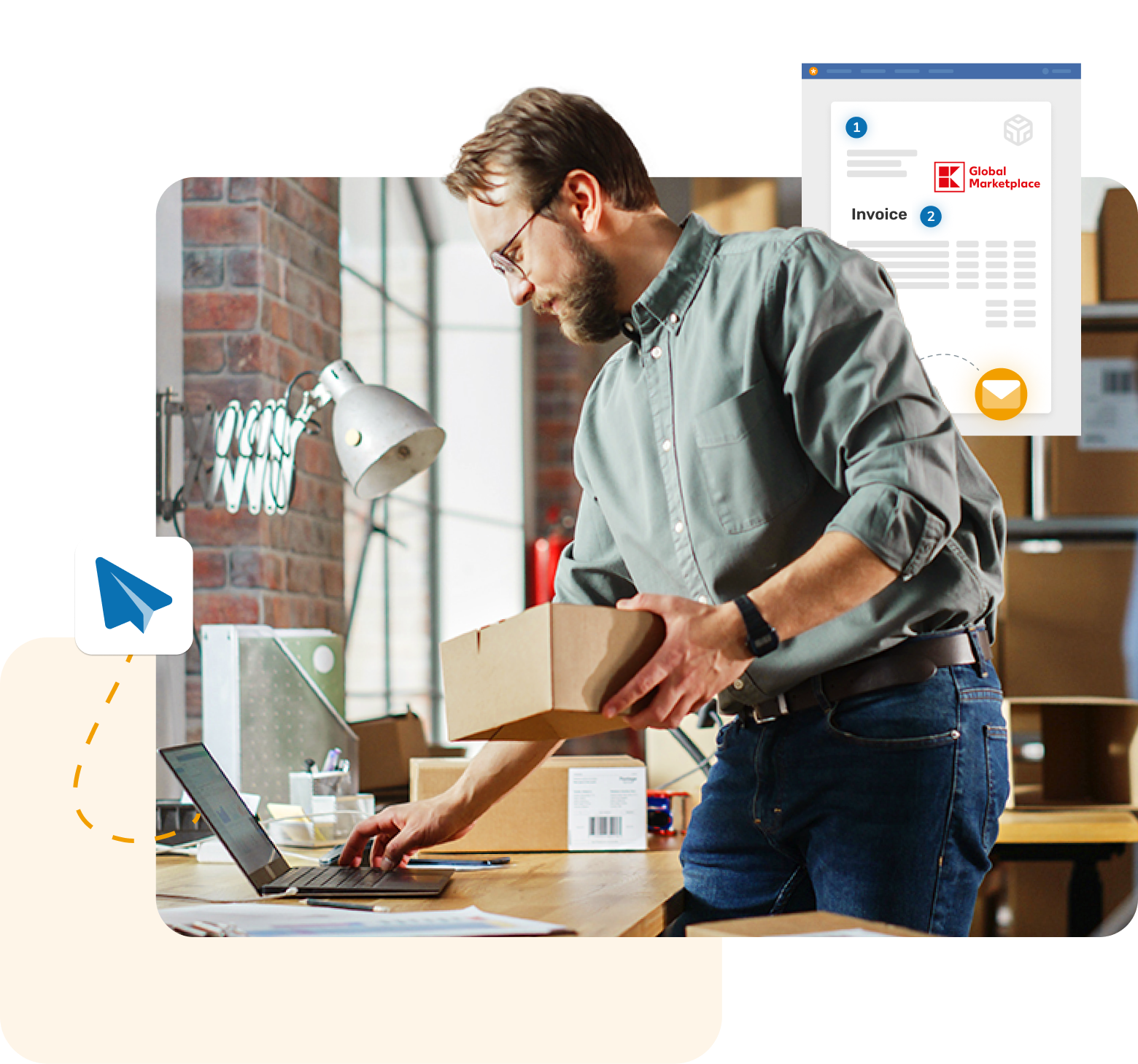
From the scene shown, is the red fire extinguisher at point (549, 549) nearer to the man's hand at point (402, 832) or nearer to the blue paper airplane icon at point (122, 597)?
the man's hand at point (402, 832)

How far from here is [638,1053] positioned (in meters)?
1.19

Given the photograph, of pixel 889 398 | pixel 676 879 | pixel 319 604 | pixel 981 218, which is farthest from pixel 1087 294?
pixel 319 604

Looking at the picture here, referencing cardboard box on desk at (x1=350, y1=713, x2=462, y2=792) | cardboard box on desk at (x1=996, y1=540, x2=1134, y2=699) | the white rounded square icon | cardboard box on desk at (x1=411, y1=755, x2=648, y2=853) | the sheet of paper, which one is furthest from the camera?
cardboard box on desk at (x1=350, y1=713, x2=462, y2=792)

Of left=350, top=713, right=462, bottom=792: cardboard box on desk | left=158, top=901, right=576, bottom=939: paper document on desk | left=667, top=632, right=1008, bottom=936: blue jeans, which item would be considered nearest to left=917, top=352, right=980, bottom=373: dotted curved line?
left=667, top=632, right=1008, bottom=936: blue jeans

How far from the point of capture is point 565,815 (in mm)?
1607

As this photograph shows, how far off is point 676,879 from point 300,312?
0.91 metres

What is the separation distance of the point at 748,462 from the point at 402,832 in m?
0.61

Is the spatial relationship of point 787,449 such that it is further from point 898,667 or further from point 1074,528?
point 1074,528

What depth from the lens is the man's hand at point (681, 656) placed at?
104cm

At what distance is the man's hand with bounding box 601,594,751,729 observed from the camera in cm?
104

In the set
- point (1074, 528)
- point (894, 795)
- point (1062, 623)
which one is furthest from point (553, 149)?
point (1062, 623)

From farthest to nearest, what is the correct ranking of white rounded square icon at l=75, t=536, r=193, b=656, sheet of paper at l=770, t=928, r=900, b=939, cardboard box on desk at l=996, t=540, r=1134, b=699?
cardboard box on desk at l=996, t=540, r=1134, b=699
white rounded square icon at l=75, t=536, r=193, b=656
sheet of paper at l=770, t=928, r=900, b=939

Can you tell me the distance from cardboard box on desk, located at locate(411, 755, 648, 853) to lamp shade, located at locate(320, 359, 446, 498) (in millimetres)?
408

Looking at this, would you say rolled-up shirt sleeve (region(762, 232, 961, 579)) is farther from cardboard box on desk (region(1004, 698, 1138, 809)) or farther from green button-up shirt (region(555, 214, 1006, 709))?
cardboard box on desk (region(1004, 698, 1138, 809))
